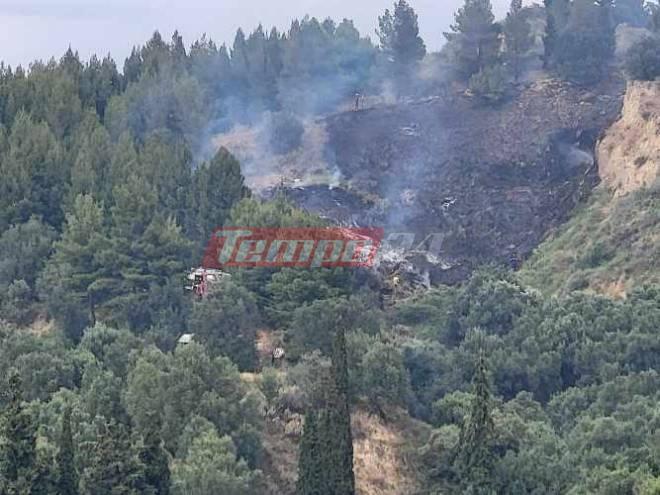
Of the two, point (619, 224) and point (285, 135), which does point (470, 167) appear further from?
point (619, 224)

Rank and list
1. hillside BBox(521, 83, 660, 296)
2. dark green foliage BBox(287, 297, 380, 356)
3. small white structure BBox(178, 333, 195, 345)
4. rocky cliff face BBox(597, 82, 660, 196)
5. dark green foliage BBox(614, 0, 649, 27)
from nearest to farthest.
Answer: small white structure BBox(178, 333, 195, 345)
dark green foliage BBox(287, 297, 380, 356)
hillside BBox(521, 83, 660, 296)
rocky cliff face BBox(597, 82, 660, 196)
dark green foliage BBox(614, 0, 649, 27)

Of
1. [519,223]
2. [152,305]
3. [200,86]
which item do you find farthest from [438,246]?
[152,305]

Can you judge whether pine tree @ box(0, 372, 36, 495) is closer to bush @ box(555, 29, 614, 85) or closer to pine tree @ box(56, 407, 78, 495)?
pine tree @ box(56, 407, 78, 495)

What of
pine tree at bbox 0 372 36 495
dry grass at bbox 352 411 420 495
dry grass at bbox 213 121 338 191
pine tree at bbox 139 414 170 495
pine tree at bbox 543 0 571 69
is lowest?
dry grass at bbox 352 411 420 495

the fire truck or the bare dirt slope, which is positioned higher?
the fire truck

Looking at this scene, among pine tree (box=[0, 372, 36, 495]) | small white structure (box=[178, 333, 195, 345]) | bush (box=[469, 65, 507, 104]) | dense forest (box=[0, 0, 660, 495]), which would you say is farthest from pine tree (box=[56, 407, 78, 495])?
bush (box=[469, 65, 507, 104])
